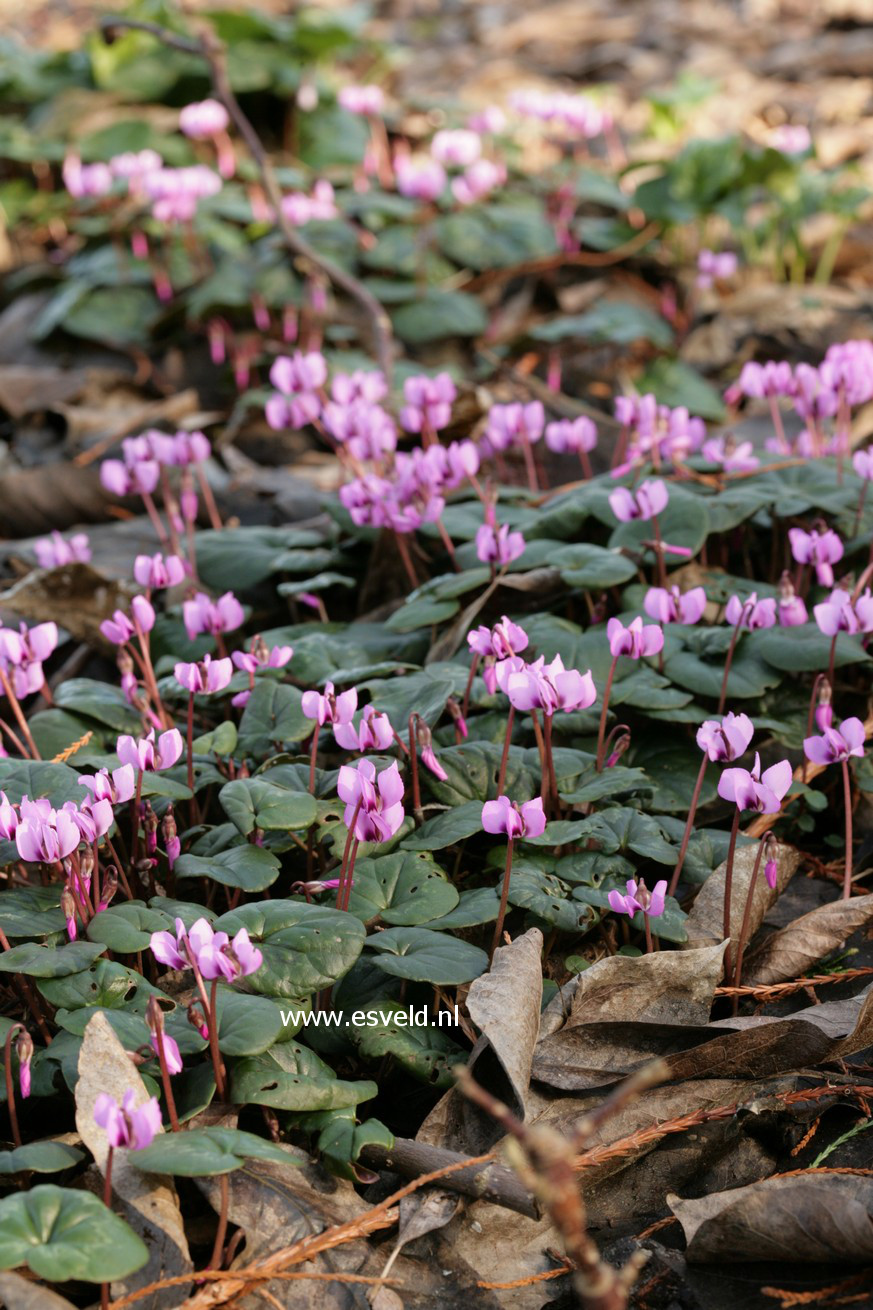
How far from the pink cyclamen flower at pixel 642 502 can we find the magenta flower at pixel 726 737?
0.68 meters

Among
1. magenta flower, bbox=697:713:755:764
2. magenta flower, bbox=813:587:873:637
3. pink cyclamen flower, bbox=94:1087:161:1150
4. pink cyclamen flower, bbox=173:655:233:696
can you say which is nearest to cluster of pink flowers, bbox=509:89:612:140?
magenta flower, bbox=813:587:873:637

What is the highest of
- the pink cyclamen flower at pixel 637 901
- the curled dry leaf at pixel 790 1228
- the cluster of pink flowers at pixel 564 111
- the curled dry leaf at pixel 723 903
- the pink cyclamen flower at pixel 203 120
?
the pink cyclamen flower at pixel 203 120

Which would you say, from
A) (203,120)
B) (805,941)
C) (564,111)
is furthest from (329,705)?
(564,111)

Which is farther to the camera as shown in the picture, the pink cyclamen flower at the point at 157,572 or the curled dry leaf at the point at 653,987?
the pink cyclamen flower at the point at 157,572

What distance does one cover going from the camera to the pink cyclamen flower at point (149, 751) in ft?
5.71

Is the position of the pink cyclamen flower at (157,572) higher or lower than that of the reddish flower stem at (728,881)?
higher

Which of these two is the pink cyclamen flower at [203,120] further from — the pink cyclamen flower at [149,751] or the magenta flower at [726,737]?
the magenta flower at [726,737]

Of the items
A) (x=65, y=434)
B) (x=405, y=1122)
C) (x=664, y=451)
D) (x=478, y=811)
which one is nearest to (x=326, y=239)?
(x=65, y=434)

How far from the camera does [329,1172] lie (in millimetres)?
1521

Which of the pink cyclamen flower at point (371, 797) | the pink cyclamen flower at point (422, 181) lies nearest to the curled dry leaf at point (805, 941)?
the pink cyclamen flower at point (371, 797)

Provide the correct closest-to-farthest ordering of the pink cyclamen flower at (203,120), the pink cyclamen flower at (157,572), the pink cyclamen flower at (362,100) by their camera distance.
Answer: the pink cyclamen flower at (157,572)
the pink cyclamen flower at (203,120)
the pink cyclamen flower at (362,100)

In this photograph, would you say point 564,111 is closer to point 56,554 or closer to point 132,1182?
point 56,554

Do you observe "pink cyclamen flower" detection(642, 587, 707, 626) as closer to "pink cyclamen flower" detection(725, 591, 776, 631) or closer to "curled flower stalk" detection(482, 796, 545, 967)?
"pink cyclamen flower" detection(725, 591, 776, 631)

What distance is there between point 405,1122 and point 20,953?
548 millimetres
